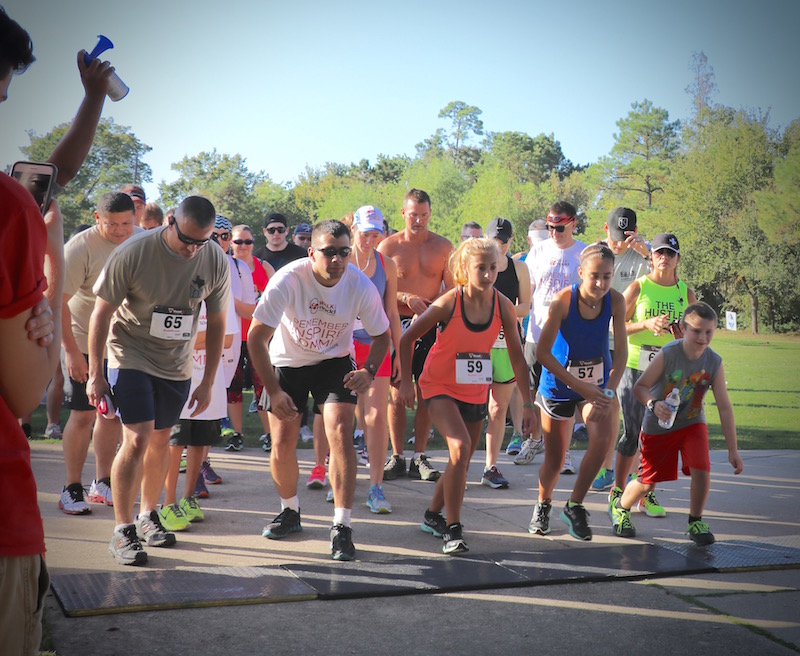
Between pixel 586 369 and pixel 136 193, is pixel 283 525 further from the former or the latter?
pixel 136 193

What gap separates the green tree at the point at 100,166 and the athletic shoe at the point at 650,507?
4486 cm

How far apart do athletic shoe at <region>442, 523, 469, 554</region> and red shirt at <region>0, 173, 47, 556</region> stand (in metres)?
3.67

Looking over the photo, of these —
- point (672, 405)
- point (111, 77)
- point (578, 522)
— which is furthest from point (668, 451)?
point (111, 77)

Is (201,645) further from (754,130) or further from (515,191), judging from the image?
(515,191)

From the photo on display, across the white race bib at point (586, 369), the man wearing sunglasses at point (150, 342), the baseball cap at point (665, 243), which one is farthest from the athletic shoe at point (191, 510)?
the baseball cap at point (665, 243)

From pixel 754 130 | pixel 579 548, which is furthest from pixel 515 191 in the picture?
pixel 579 548

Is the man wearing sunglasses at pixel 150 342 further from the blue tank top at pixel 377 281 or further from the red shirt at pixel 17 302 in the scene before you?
the red shirt at pixel 17 302

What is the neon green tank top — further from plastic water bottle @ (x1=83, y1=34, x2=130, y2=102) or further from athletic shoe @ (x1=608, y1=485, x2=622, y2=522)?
plastic water bottle @ (x1=83, y1=34, x2=130, y2=102)

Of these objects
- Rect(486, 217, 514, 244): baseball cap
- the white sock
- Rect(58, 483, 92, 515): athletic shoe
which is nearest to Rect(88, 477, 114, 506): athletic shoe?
Rect(58, 483, 92, 515): athletic shoe

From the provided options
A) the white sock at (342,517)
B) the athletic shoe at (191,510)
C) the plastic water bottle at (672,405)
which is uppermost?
the plastic water bottle at (672,405)

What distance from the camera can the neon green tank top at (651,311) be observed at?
22.9 feet

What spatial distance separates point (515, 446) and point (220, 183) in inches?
2875

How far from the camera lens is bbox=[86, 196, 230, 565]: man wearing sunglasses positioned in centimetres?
510

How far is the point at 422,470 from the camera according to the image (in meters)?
7.76
